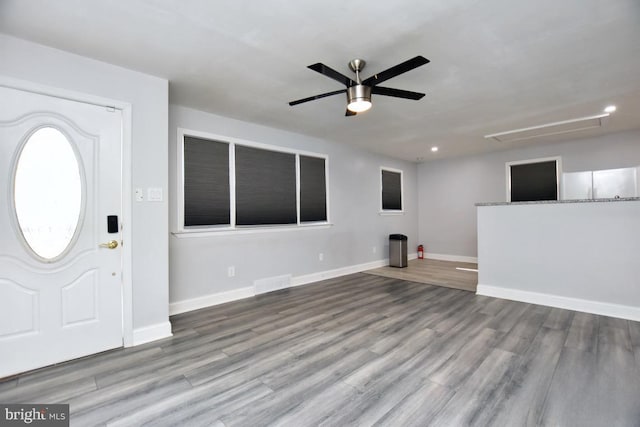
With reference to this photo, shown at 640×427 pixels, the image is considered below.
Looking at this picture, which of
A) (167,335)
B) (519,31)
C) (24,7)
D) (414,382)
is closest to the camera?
(24,7)

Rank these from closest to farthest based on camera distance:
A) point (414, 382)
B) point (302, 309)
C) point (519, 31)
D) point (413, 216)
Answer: point (414, 382)
point (519, 31)
point (302, 309)
point (413, 216)

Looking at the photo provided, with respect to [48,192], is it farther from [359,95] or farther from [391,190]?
[391,190]

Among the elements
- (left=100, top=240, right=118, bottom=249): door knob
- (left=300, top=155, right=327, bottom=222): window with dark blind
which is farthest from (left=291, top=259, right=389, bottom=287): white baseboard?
(left=100, top=240, right=118, bottom=249): door knob

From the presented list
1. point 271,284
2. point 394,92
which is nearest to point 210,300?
point 271,284

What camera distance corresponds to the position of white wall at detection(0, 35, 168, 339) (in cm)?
251

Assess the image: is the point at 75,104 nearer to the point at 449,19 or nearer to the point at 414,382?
the point at 449,19

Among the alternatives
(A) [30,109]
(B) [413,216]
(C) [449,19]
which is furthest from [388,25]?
(B) [413,216]

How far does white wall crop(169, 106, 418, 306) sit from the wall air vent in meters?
2.42

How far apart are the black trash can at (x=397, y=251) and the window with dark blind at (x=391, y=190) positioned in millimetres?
771

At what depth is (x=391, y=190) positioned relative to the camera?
277 inches

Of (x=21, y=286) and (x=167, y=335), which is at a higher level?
(x=21, y=286)

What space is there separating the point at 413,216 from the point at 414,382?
20.0ft

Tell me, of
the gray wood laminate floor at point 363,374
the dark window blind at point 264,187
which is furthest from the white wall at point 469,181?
the dark window blind at point 264,187

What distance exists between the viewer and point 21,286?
2240 millimetres
